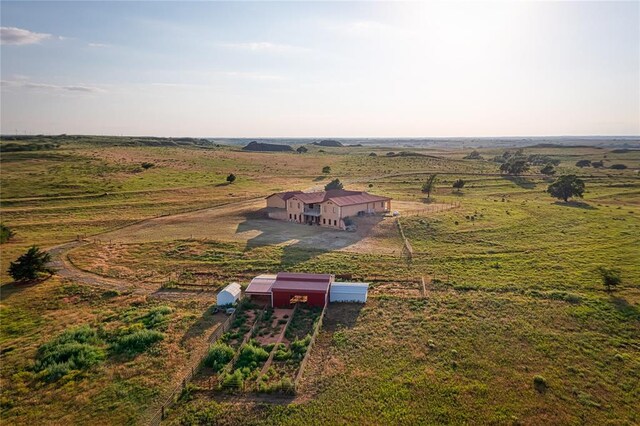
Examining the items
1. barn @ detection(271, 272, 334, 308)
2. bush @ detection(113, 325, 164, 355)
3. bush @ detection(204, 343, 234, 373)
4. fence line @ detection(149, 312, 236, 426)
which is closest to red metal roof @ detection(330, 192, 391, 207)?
barn @ detection(271, 272, 334, 308)

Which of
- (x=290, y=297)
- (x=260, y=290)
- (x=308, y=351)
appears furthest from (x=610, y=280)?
(x=260, y=290)

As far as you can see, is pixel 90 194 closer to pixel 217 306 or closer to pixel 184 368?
pixel 217 306

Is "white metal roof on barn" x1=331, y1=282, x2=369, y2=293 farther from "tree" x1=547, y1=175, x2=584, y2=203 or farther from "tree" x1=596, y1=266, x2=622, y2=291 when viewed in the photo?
"tree" x1=547, y1=175, x2=584, y2=203

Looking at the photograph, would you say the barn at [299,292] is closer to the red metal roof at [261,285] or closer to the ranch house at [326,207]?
the red metal roof at [261,285]

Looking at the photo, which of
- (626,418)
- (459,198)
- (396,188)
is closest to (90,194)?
(396,188)

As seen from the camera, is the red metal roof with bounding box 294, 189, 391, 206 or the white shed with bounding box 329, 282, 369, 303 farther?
the red metal roof with bounding box 294, 189, 391, 206

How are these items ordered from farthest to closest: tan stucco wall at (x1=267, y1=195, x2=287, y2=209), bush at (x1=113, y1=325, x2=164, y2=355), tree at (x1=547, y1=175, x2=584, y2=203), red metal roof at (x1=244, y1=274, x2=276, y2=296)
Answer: tree at (x1=547, y1=175, x2=584, y2=203)
tan stucco wall at (x1=267, y1=195, x2=287, y2=209)
red metal roof at (x1=244, y1=274, x2=276, y2=296)
bush at (x1=113, y1=325, x2=164, y2=355)

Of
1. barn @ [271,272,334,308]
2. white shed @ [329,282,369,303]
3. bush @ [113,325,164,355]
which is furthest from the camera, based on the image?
white shed @ [329,282,369,303]
